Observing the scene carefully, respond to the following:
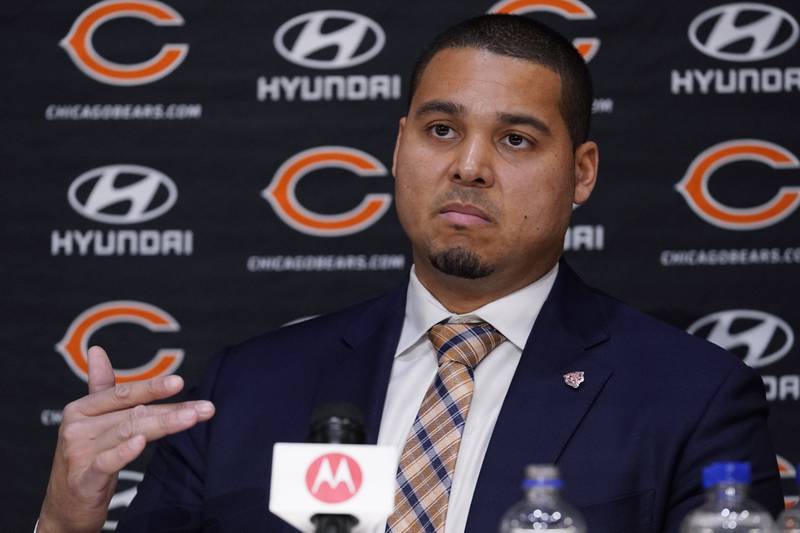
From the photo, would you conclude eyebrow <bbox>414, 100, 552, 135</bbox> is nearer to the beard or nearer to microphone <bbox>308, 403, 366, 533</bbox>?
the beard

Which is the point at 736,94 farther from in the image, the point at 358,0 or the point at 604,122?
the point at 358,0

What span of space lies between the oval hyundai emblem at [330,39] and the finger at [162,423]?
1.71 m

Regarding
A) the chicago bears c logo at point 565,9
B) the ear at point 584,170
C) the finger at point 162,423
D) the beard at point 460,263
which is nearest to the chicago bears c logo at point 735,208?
the chicago bears c logo at point 565,9

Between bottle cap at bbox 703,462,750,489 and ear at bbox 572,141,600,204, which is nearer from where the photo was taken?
bottle cap at bbox 703,462,750,489

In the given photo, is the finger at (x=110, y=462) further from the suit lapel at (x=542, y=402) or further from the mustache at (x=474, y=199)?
the mustache at (x=474, y=199)

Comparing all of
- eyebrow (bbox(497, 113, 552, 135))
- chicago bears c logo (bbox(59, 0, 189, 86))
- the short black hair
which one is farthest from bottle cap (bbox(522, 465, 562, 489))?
chicago bears c logo (bbox(59, 0, 189, 86))

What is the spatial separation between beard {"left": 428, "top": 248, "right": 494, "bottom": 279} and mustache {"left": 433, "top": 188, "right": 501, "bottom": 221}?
0.08 meters

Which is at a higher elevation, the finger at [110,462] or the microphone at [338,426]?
the finger at [110,462]

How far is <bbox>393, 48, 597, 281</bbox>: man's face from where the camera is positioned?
2148 millimetres

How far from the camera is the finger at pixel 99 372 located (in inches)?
75.7

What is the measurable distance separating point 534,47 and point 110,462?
1.10 meters

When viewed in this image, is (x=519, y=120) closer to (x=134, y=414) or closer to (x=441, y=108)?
(x=441, y=108)

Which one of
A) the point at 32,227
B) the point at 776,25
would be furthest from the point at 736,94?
the point at 32,227

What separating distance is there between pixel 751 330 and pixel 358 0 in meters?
1.36
